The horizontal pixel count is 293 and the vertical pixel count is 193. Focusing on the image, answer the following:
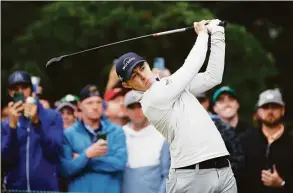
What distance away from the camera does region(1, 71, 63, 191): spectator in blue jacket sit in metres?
10.0

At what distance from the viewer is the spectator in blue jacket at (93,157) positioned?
1006 cm

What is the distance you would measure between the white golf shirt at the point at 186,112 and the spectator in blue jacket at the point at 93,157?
87.8 inches

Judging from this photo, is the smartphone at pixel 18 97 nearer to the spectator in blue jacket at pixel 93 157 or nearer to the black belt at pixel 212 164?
the spectator in blue jacket at pixel 93 157

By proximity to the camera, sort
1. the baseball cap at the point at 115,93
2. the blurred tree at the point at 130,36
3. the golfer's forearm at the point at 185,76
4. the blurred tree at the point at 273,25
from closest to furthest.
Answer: the golfer's forearm at the point at 185,76
the baseball cap at the point at 115,93
the blurred tree at the point at 130,36
the blurred tree at the point at 273,25

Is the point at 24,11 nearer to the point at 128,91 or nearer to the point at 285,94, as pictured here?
the point at 285,94

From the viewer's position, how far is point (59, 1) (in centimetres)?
1591

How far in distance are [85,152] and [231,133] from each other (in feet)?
4.70

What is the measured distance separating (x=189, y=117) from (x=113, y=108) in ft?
12.0

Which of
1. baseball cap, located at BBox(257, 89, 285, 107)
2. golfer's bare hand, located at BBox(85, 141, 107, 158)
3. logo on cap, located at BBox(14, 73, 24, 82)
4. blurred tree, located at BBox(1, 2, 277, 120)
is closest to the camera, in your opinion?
golfer's bare hand, located at BBox(85, 141, 107, 158)

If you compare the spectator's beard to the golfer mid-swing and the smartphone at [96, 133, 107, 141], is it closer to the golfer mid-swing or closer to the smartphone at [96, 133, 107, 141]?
the smartphone at [96, 133, 107, 141]

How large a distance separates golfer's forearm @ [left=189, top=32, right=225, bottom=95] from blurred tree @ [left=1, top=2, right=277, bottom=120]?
7.22m

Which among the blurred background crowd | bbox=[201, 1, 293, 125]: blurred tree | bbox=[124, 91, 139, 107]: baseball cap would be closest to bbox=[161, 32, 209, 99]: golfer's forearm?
the blurred background crowd

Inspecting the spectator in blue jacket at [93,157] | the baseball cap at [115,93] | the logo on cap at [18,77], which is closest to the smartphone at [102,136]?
the spectator in blue jacket at [93,157]

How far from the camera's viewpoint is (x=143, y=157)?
10.1 m
